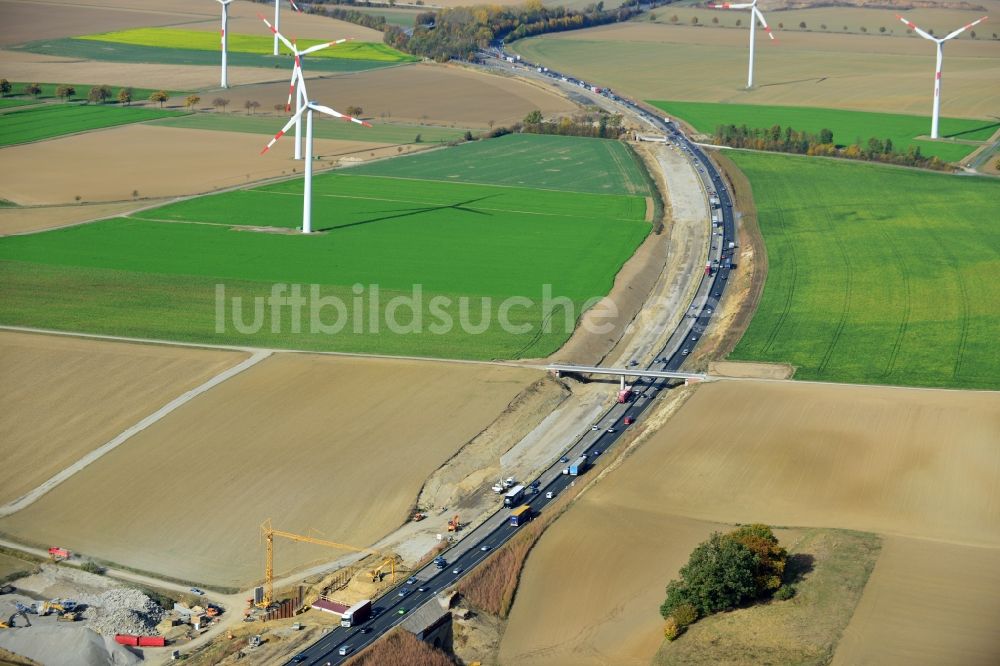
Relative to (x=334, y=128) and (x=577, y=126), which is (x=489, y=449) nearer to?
(x=577, y=126)

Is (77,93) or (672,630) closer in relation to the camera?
(672,630)

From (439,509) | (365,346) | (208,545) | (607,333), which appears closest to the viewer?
(208,545)

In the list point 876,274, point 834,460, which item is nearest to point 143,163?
point 876,274

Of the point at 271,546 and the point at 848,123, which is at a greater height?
the point at 848,123

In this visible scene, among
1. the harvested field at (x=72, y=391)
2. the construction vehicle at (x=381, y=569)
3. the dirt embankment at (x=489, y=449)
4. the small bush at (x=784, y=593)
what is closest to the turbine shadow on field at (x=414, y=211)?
the harvested field at (x=72, y=391)

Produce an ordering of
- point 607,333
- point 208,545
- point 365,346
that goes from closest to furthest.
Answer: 1. point 208,545
2. point 365,346
3. point 607,333

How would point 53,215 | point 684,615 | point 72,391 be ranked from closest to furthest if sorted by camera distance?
point 684,615 < point 72,391 < point 53,215

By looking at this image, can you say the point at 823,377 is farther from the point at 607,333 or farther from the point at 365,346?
the point at 365,346

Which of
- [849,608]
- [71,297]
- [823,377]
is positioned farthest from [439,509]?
[71,297]

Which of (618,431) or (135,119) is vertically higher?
(135,119)
